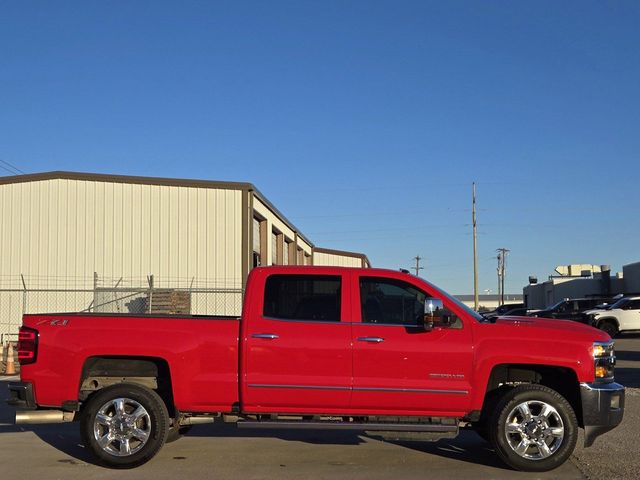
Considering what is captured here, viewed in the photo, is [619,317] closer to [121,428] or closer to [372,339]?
[372,339]

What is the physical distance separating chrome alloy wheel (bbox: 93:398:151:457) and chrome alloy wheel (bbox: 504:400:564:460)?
3.65 metres

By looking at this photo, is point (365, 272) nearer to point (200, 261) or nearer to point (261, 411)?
point (261, 411)

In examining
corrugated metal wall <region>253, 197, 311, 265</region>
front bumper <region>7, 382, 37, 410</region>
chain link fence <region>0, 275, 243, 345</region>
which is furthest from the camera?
corrugated metal wall <region>253, 197, 311, 265</region>

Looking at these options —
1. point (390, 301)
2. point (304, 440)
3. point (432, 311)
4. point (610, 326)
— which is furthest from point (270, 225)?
point (432, 311)

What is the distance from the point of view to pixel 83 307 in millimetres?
24734

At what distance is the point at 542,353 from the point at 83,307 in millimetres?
20850

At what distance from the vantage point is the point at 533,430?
6.85 m

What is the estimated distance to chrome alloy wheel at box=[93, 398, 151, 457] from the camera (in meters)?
6.97

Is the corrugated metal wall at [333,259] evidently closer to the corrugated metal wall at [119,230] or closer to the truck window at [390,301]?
the corrugated metal wall at [119,230]

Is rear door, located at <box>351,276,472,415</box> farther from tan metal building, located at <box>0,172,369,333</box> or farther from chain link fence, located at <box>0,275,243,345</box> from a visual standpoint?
tan metal building, located at <box>0,172,369,333</box>

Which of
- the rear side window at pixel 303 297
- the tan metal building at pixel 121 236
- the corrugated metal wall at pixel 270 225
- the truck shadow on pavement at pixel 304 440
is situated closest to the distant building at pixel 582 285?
the corrugated metal wall at pixel 270 225

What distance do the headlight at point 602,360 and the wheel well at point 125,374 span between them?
4336 mm

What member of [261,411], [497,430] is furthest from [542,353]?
[261,411]

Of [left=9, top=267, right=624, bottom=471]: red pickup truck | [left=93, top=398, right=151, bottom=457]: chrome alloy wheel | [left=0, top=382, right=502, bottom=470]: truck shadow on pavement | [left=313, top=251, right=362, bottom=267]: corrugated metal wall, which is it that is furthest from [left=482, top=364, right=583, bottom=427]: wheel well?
[left=313, top=251, right=362, bottom=267]: corrugated metal wall
